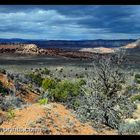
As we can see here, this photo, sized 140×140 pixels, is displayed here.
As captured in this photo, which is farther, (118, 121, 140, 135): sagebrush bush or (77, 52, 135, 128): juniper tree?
(77, 52, 135, 128): juniper tree

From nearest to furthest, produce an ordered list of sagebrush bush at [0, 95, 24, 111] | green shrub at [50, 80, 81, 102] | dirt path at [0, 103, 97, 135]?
dirt path at [0, 103, 97, 135]
sagebrush bush at [0, 95, 24, 111]
green shrub at [50, 80, 81, 102]

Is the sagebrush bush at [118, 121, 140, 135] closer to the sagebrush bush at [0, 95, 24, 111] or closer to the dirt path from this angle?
the dirt path

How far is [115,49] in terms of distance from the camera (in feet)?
44.8

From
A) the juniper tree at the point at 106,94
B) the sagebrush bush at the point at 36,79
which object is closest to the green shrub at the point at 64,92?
the juniper tree at the point at 106,94

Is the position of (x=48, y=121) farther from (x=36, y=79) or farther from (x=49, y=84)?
(x=36, y=79)

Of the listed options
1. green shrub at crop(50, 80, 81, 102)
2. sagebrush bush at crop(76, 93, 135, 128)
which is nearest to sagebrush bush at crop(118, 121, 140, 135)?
sagebrush bush at crop(76, 93, 135, 128)

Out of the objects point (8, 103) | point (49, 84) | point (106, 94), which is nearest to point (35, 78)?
point (49, 84)

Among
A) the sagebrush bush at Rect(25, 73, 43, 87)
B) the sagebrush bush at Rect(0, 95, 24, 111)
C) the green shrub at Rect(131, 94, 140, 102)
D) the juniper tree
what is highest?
the juniper tree

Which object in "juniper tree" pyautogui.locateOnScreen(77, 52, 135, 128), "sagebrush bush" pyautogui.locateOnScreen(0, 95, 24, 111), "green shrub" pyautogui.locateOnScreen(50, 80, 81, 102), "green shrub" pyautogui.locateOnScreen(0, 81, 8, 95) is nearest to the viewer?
"juniper tree" pyautogui.locateOnScreen(77, 52, 135, 128)

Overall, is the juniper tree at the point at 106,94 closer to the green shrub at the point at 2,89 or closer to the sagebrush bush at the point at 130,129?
the sagebrush bush at the point at 130,129

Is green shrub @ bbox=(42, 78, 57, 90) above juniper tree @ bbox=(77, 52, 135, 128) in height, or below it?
below

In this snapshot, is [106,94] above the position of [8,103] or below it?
above
